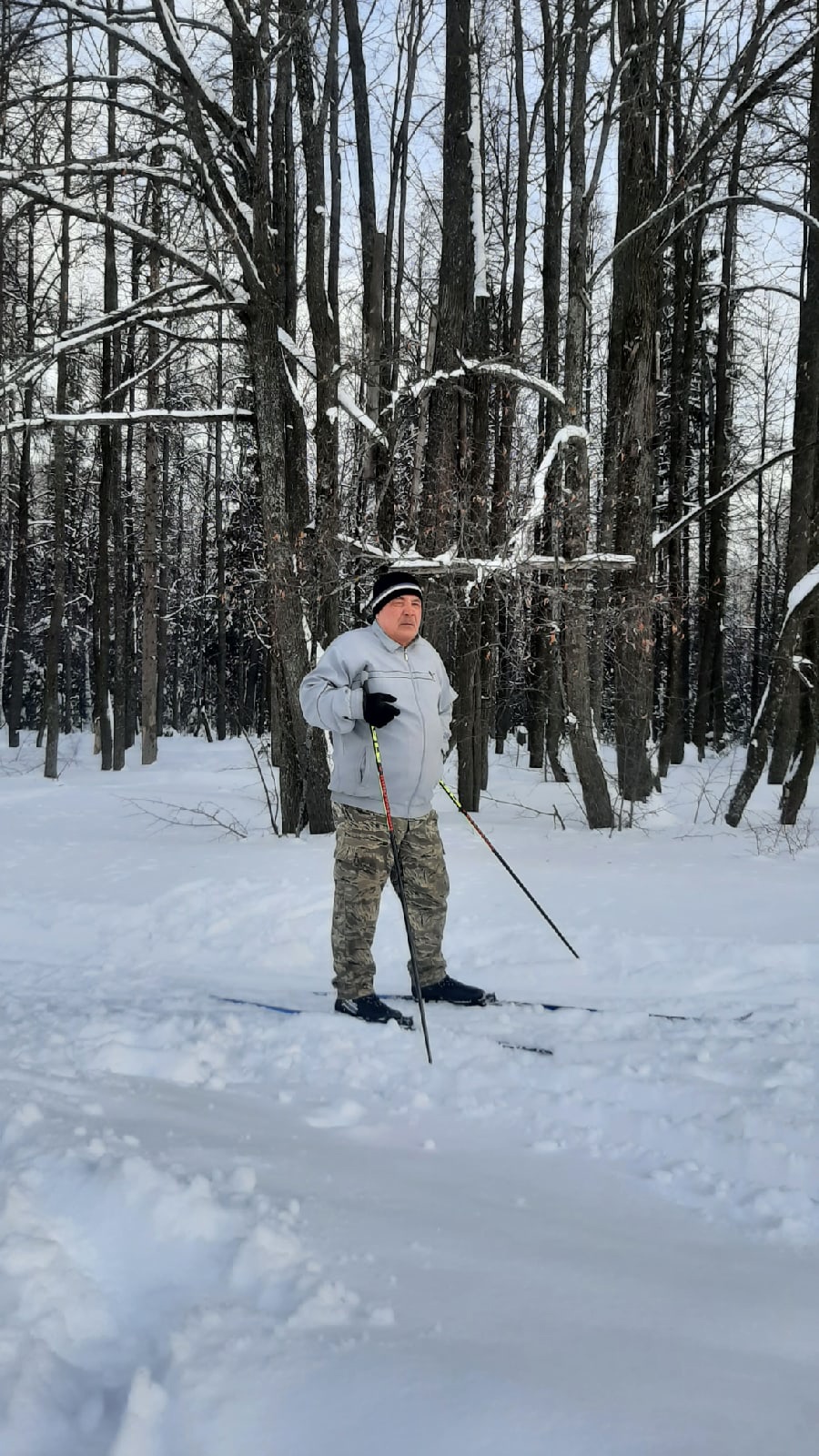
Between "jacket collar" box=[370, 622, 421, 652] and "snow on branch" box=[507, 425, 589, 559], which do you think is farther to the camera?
"snow on branch" box=[507, 425, 589, 559]

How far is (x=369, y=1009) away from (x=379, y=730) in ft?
4.54

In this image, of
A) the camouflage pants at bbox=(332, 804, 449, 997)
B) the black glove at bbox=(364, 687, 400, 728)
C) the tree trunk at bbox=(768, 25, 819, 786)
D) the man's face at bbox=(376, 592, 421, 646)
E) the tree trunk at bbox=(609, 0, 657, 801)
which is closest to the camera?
the black glove at bbox=(364, 687, 400, 728)

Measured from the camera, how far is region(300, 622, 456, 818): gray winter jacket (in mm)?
4875

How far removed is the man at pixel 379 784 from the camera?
15.8 ft

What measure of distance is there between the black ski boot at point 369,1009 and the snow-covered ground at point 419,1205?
0.43 feet

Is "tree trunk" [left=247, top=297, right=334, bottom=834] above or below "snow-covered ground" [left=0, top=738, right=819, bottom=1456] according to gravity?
above

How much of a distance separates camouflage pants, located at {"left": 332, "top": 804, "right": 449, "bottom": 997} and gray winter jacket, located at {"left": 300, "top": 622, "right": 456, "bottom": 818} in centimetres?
12

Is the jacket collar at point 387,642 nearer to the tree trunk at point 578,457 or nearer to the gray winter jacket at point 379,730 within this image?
the gray winter jacket at point 379,730

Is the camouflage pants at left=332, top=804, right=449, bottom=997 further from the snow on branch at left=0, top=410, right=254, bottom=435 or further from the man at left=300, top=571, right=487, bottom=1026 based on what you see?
the snow on branch at left=0, top=410, right=254, bottom=435

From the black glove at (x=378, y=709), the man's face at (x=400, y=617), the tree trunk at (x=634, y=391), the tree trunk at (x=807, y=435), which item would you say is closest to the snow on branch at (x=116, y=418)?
the tree trunk at (x=634, y=391)

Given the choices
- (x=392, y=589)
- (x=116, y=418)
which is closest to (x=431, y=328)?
(x=116, y=418)

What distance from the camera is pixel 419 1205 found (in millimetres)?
2691

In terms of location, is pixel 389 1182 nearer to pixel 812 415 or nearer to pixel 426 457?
pixel 426 457

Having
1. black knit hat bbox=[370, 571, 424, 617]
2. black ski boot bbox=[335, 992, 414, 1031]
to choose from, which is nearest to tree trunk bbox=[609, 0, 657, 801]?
black knit hat bbox=[370, 571, 424, 617]
